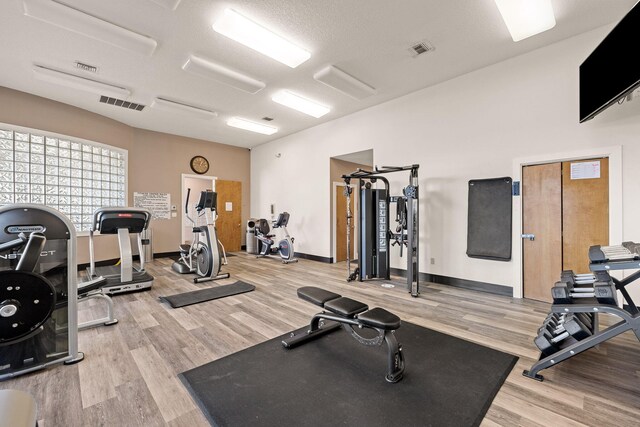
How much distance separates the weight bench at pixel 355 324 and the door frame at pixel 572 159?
8.54 feet

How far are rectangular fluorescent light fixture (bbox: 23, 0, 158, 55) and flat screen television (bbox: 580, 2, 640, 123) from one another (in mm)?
4719

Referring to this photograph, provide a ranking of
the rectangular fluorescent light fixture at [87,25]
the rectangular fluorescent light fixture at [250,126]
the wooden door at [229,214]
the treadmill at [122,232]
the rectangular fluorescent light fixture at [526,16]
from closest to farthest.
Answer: the rectangular fluorescent light fixture at [87,25], the rectangular fluorescent light fixture at [526,16], the treadmill at [122,232], the rectangular fluorescent light fixture at [250,126], the wooden door at [229,214]

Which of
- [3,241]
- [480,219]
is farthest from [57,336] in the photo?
[480,219]

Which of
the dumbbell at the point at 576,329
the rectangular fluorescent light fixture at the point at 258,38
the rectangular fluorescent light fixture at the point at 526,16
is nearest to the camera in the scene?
the dumbbell at the point at 576,329

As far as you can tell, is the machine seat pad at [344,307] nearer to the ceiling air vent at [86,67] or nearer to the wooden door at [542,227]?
the wooden door at [542,227]

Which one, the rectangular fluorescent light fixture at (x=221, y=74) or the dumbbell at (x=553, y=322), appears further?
the rectangular fluorescent light fixture at (x=221, y=74)

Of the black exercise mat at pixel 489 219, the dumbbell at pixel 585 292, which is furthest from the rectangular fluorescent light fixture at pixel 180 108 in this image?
the dumbbell at pixel 585 292

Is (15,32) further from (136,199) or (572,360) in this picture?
(572,360)

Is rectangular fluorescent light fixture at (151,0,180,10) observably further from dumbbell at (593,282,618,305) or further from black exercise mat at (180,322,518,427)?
dumbbell at (593,282,618,305)

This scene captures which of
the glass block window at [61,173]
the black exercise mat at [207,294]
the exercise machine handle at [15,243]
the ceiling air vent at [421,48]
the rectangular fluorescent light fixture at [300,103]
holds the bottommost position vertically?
the black exercise mat at [207,294]

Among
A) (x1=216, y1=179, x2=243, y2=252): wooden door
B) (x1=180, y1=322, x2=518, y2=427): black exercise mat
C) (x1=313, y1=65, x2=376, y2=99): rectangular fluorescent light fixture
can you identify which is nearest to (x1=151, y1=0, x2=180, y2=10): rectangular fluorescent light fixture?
(x1=313, y1=65, x2=376, y2=99): rectangular fluorescent light fixture

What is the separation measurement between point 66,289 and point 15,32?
316 centimetres

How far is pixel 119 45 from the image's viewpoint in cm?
316

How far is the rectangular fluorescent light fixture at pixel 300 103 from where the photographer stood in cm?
482
